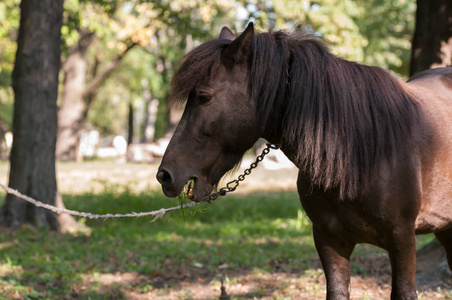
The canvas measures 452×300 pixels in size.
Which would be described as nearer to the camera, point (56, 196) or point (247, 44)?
point (247, 44)

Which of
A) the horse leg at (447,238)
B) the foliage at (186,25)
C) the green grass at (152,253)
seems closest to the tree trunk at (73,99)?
the foliage at (186,25)

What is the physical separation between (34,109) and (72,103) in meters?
13.8

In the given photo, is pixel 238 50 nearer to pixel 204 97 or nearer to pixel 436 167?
pixel 204 97

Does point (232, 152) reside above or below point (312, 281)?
above

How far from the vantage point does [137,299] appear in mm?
5285

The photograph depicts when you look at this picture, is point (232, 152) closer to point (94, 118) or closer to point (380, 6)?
point (380, 6)

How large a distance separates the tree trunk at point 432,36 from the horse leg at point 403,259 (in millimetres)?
3462

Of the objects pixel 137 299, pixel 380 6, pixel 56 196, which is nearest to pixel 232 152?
pixel 137 299

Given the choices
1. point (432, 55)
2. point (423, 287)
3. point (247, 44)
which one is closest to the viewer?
point (247, 44)

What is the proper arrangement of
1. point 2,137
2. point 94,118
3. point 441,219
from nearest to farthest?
point 441,219
point 2,137
point 94,118

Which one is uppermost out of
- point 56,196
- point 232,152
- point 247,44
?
point 247,44

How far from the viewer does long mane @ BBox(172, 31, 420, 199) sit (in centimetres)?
293

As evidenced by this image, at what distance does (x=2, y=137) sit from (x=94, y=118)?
13.3 metres

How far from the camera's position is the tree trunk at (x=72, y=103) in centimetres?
2131
